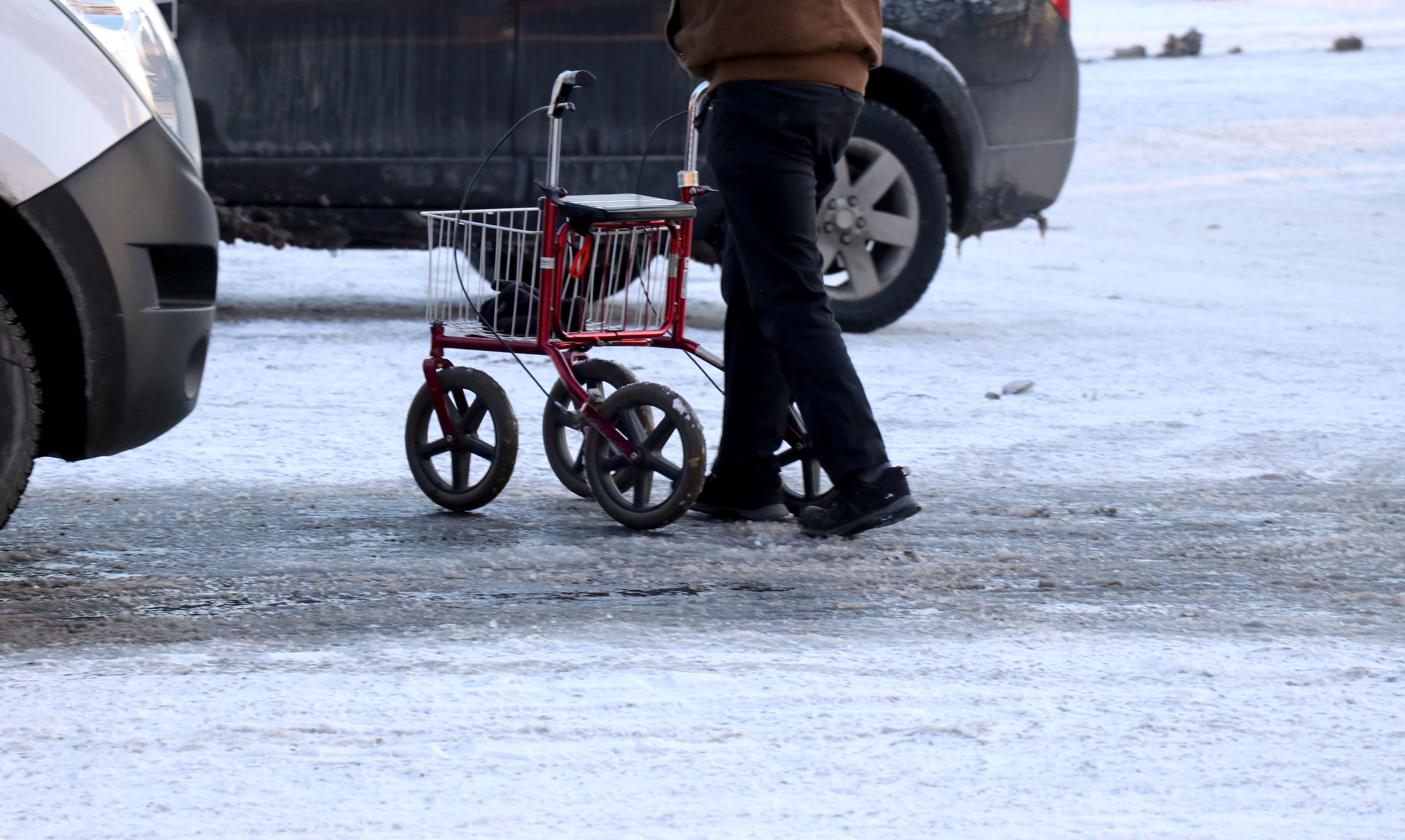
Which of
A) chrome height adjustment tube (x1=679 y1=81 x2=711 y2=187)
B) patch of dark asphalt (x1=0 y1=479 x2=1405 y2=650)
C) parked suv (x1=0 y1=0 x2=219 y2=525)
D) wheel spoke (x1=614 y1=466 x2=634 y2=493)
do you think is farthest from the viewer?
chrome height adjustment tube (x1=679 y1=81 x2=711 y2=187)

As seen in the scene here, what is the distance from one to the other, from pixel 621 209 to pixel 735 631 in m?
1.23

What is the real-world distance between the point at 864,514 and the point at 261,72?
3989 millimetres

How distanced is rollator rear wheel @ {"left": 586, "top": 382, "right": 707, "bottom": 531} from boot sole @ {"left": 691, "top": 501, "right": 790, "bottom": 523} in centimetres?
10

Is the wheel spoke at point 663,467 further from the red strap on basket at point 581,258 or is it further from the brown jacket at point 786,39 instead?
the brown jacket at point 786,39

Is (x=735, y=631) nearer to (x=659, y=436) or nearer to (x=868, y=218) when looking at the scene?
(x=659, y=436)

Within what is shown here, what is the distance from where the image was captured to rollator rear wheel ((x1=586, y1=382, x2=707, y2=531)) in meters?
3.90

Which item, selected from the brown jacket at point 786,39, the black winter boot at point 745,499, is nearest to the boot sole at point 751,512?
the black winter boot at point 745,499

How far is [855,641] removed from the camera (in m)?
3.15

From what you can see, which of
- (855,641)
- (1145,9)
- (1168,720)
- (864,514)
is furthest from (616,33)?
(1145,9)

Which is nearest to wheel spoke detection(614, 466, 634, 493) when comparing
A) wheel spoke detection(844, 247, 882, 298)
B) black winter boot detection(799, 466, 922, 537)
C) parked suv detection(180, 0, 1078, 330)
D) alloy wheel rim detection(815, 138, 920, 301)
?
black winter boot detection(799, 466, 922, 537)

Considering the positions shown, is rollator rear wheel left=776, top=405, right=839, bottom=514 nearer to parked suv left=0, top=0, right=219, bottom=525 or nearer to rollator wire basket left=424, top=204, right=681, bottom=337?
rollator wire basket left=424, top=204, right=681, bottom=337

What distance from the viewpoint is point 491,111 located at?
692 cm

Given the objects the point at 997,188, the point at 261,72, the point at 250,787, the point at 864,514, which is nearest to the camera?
the point at 250,787

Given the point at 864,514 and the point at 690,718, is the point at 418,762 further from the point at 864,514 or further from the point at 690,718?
the point at 864,514
